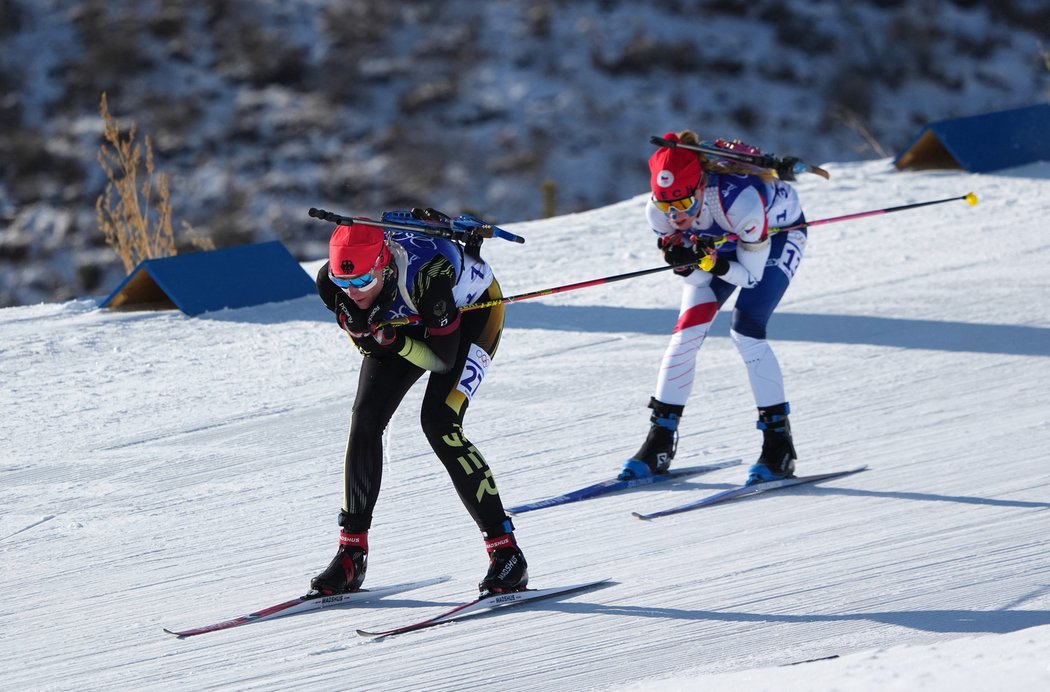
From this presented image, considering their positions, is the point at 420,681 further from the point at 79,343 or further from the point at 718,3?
the point at 718,3

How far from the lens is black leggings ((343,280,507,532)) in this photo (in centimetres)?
418

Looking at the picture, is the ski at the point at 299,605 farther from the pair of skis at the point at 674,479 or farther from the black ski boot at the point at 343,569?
the pair of skis at the point at 674,479

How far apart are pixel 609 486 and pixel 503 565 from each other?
52.4 inches

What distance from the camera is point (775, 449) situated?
545cm

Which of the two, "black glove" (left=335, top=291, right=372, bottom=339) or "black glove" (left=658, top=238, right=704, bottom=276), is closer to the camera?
"black glove" (left=335, top=291, right=372, bottom=339)

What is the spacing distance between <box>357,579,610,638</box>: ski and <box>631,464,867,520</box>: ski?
88cm

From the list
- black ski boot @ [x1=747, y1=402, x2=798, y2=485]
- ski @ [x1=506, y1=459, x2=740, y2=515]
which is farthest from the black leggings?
black ski boot @ [x1=747, y1=402, x2=798, y2=485]

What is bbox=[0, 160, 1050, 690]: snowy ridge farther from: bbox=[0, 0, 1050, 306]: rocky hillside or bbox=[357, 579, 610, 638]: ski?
bbox=[0, 0, 1050, 306]: rocky hillside

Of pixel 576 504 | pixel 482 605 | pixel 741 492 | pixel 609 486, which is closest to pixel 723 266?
pixel 741 492

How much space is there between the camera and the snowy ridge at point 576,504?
12.9ft

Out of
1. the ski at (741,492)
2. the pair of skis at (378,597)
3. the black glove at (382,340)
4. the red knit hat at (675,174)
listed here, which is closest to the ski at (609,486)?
the ski at (741,492)

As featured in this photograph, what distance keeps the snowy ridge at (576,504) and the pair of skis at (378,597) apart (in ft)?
0.15

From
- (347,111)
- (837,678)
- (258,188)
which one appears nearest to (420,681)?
(837,678)

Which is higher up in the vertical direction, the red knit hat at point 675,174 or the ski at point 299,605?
the red knit hat at point 675,174
